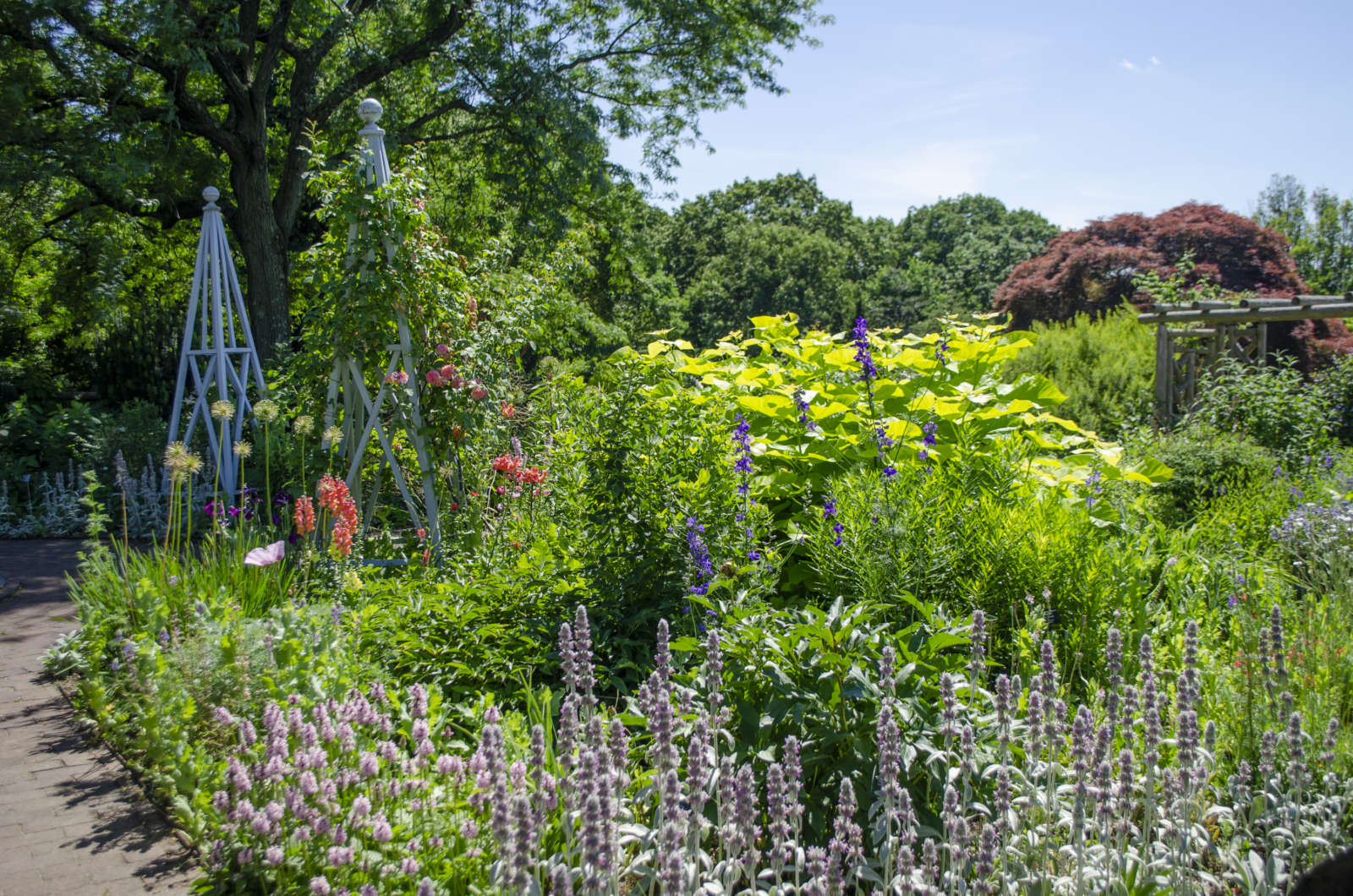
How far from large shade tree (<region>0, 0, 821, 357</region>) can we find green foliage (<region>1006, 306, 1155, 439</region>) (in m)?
5.91

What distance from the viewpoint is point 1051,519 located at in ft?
11.9

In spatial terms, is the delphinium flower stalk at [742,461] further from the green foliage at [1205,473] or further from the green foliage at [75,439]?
the green foliage at [75,439]

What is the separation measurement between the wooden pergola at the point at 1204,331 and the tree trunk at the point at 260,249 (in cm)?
1086

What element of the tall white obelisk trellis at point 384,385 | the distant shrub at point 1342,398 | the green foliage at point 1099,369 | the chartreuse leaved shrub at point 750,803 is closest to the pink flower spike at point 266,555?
the tall white obelisk trellis at point 384,385

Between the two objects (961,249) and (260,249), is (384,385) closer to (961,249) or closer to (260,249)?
(260,249)

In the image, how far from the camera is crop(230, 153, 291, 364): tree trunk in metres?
9.91

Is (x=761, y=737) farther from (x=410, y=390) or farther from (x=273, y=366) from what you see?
(x=273, y=366)

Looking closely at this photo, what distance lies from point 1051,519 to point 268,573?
11.5ft

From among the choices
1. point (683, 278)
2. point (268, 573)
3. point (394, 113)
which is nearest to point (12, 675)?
point (268, 573)

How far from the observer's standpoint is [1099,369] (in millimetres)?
11531

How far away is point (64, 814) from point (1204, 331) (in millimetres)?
→ 13022

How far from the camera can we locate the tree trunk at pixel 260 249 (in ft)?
32.5

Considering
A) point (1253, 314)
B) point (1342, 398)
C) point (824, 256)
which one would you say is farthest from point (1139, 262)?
point (824, 256)

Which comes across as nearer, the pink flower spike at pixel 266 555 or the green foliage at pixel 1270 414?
the pink flower spike at pixel 266 555
